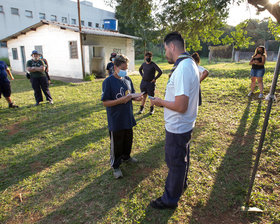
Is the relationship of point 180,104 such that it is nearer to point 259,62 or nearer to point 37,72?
point 259,62

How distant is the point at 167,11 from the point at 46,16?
2902 cm

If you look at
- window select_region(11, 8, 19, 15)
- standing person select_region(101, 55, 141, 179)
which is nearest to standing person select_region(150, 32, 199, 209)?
standing person select_region(101, 55, 141, 179)

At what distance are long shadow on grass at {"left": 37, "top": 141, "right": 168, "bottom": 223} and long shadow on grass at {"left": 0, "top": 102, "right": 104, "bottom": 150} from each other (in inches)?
102

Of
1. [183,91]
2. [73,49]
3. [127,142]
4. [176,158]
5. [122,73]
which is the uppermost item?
[73,49]

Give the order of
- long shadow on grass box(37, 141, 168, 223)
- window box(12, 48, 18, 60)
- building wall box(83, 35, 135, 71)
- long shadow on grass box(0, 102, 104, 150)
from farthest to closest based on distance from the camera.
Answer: window box(12, 48, 18, 60) → building wall box(83, 35, 135, 71) → long shadow on grass box(0, 102, 104, 150) → long shadow on grass box(37, 141, 168, 223)

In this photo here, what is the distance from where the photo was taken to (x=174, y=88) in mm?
1969

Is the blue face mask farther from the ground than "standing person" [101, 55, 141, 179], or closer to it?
farther from the ground

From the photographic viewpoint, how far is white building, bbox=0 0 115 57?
24.3m

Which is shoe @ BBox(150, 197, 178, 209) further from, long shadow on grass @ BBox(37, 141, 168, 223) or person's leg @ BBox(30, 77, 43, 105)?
person's leg @ BBox(30, 77, 43, 105)

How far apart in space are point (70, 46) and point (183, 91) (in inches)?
555

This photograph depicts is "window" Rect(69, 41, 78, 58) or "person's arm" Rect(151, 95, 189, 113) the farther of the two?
"window" Rect(69, 41, 78, 58)

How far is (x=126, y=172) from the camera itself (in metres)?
3.30

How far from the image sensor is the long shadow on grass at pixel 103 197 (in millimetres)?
2400

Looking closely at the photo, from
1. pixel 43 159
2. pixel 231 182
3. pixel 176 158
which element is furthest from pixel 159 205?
pixel 43 159
